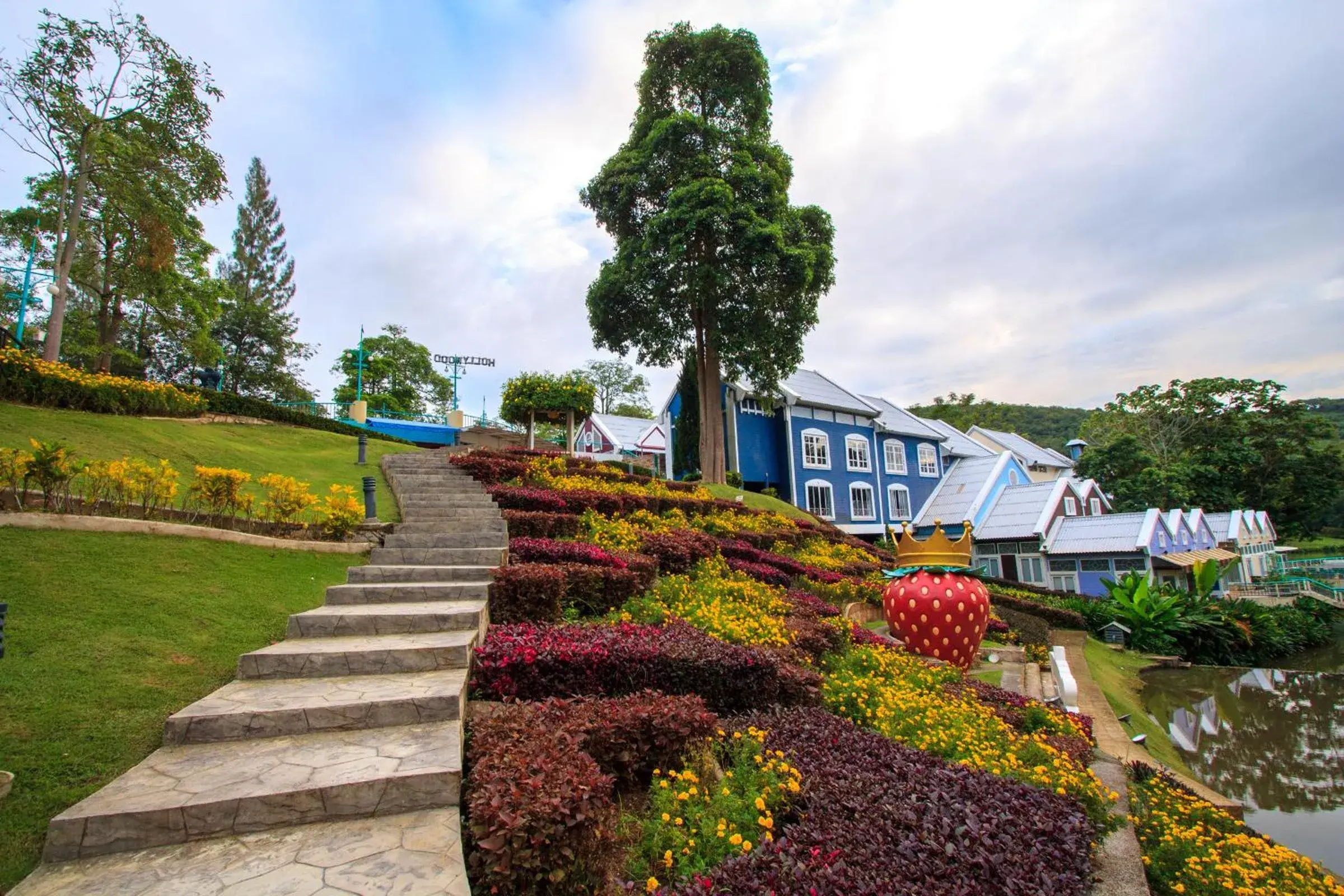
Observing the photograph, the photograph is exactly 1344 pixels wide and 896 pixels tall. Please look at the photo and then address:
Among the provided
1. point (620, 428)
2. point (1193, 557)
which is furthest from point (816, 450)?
point (1193, 557)

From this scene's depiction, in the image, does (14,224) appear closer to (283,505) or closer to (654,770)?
(283,505)

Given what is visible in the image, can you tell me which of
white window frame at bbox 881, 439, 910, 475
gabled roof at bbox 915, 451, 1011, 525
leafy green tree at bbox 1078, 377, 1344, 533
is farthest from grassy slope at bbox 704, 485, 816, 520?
leafy green tree at bbox 1078, 377, 1344, 533

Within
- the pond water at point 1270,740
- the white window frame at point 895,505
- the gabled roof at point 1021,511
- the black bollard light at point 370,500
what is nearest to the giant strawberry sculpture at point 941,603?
the pond water at point 1270,740

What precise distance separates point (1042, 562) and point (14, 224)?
43.5 meters

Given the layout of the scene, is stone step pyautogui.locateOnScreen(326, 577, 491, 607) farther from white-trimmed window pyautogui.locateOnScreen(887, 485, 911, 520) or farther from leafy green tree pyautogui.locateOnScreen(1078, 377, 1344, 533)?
leafy green tree pyautogui.locateOnScreen(1078, 377, 1344, 533)

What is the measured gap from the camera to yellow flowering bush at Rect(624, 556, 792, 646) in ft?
20.6

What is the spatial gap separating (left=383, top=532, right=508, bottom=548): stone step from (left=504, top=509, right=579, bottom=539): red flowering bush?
0.83 meters

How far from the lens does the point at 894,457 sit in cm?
3250

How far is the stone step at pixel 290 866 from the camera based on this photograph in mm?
2379

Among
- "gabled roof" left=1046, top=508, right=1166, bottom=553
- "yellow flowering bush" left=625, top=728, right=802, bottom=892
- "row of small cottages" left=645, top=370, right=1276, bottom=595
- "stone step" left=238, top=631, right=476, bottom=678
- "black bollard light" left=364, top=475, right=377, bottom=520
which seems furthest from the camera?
"row of small cottages" left=645, top=370, right=1276, bottom=595

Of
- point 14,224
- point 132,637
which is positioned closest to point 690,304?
point 132,637

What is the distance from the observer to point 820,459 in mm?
29391

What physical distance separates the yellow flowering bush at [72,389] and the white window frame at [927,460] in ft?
104

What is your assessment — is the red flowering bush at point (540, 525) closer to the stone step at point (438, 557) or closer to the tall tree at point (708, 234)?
the stone step at point (438, 557)
